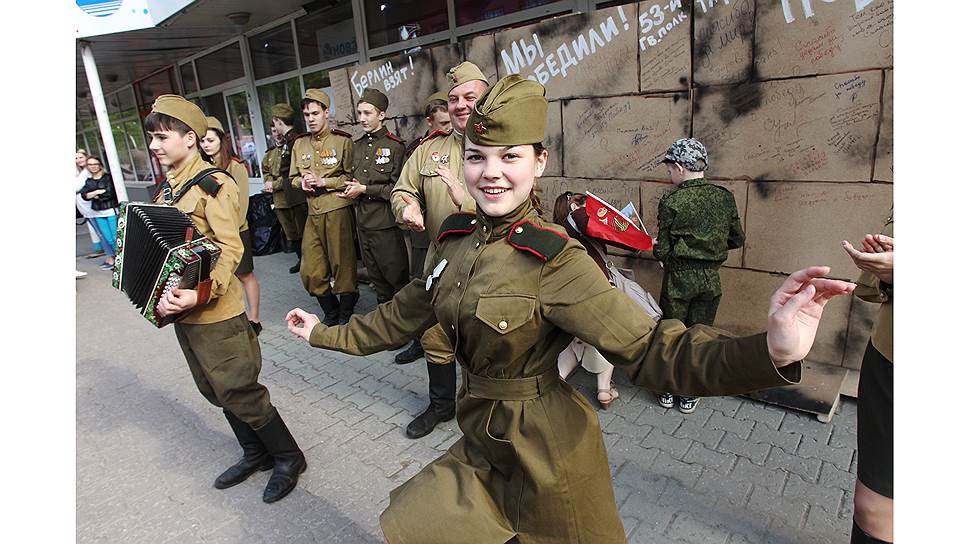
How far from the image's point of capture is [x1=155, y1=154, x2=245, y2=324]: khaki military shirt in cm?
Result: 279

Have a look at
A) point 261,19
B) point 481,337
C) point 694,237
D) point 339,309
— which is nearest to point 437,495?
point 481,337

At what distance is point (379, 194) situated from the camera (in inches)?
199

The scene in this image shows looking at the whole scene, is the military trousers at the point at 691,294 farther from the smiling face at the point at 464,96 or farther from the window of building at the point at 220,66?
the window of building at the point at 220,66

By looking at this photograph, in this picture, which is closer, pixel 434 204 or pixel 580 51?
pixel 434 204

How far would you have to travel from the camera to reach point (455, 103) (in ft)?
10.6

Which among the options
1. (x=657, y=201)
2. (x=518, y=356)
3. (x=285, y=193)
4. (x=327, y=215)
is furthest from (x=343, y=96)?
(x=518, y=356)

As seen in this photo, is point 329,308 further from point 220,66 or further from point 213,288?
point 220,66

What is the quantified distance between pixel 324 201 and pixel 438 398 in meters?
2.64

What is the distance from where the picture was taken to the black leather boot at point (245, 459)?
3242 millimetres

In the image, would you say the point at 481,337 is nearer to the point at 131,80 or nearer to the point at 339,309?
the point at 339,309

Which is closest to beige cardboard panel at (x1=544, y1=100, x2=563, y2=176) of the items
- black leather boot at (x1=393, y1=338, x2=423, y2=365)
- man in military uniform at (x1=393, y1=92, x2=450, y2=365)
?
man in military uniform at (x1=393, y1=92, x2=450, y2=365)

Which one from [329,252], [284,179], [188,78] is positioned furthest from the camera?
[188,78]

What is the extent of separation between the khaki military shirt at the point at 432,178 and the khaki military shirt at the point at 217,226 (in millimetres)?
982

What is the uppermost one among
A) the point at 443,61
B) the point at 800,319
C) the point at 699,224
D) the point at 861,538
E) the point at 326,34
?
the point at 326,34
